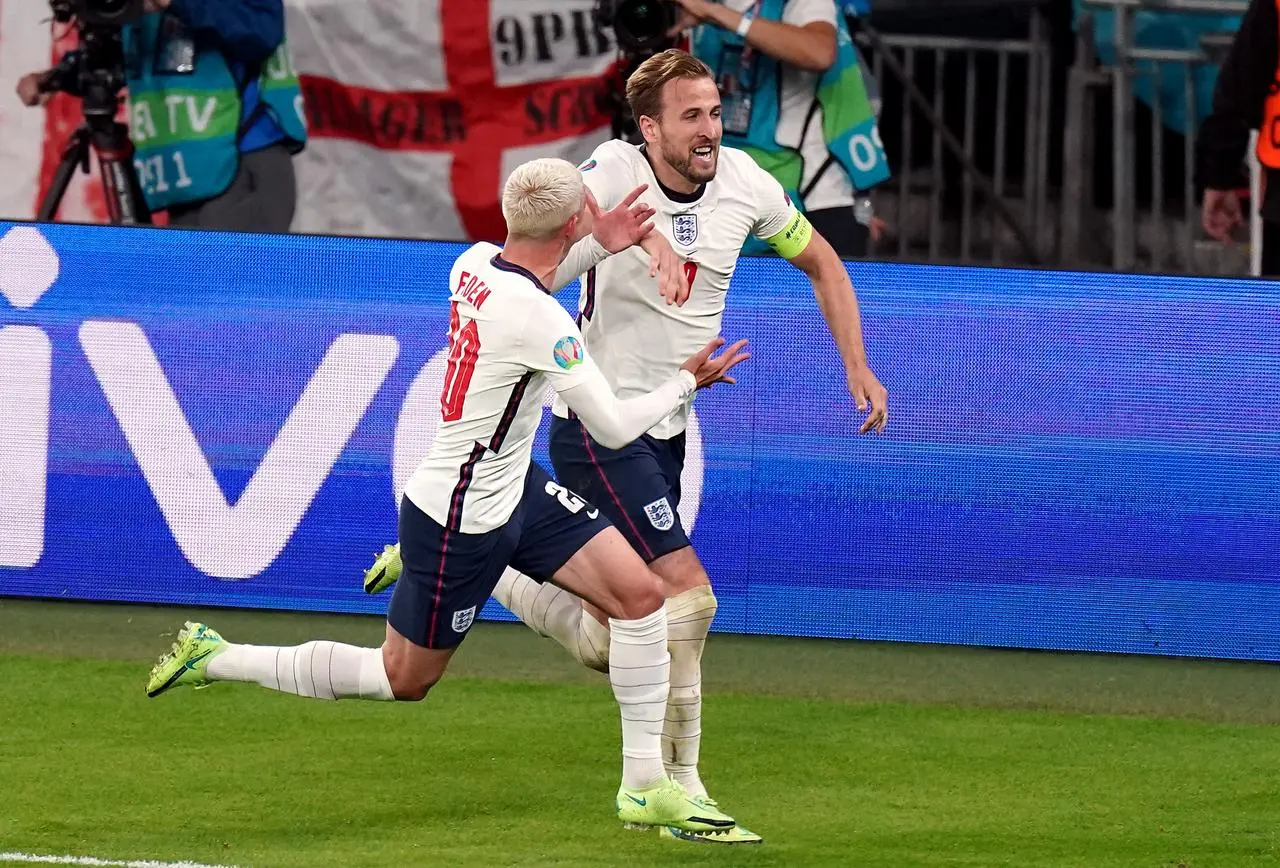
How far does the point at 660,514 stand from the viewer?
625 cm

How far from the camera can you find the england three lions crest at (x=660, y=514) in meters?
6.24

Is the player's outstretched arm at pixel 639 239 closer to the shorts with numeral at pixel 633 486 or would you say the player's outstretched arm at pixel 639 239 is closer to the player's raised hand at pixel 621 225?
the player's raised hand at pixel 621 225

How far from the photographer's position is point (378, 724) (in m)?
7.27

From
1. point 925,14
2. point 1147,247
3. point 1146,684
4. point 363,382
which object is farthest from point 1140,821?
point 925,14

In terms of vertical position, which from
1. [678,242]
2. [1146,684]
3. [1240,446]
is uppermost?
[678,242]

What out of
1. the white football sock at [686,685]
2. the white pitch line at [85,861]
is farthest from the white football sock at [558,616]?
the white pitch line at [85,861]

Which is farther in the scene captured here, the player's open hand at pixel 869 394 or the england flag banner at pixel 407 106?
the england flag banner at pixel 407 106

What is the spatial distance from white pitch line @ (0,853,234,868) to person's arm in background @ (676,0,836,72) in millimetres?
4895

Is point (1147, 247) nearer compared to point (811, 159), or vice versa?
point (811, 159)

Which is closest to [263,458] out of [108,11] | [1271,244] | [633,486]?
[108,11]

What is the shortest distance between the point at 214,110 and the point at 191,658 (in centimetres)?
445

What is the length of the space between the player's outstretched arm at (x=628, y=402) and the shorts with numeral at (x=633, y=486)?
574 millimetres

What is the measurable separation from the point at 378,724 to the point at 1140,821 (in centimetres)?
262

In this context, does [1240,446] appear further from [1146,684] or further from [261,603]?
[261,603]
